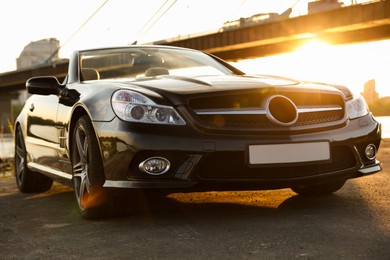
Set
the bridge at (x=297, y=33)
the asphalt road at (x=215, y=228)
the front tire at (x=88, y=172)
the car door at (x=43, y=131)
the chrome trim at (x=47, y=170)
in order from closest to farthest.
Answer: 1. the asphalt road at (x=215, y=228)
2. the front tire at (x=88, y=172)
3. the chrome trim at (x=47, y=170)
4. the car door at (x=43, y=131)
5. the bridge at (x=297, y=33)

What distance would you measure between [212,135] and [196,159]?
171mm

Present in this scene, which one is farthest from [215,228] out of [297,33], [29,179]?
[297,33]

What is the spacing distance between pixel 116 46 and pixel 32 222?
1.90m

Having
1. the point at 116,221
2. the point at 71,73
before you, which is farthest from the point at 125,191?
the point at 71,73

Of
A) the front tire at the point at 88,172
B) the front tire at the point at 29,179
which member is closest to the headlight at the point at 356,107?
the front tire at the point at 88,172

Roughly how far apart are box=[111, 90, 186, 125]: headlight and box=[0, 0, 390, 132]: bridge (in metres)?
36.3

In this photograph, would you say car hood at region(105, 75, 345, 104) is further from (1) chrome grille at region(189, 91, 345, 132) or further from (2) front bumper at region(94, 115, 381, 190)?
(2) front bumper at region(94, 115, 381, 190)

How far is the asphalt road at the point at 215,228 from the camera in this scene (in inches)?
131

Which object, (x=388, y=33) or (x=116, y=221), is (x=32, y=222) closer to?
(x=116, y=221)

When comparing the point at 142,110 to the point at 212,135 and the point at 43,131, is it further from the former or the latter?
the point at 43,131

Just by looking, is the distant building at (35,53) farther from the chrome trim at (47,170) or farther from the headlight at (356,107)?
the headlight at (356,107)

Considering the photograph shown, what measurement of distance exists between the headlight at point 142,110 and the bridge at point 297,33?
36328 millimetres

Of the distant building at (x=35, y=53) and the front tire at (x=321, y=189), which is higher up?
the front tire at (x=321, y=189)

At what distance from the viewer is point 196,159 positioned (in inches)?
159
